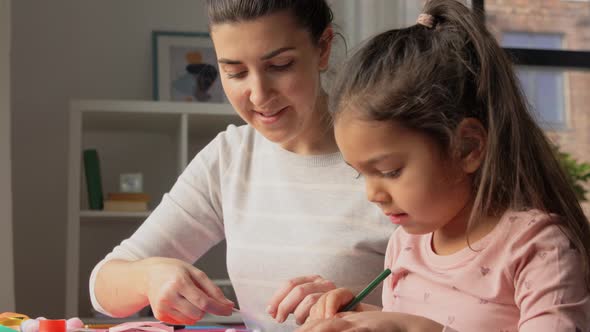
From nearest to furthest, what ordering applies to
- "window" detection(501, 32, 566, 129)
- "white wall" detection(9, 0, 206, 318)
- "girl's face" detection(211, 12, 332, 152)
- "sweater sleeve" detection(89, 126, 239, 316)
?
1. "girl's face" detection(211, 12, 332, 152)
2. "sweater sleeve" detection(89, 126, 239, 316)
3. "white wall" detection(9, 0, 206, 318)
4. "window" detection(501, 32, 566, 129)

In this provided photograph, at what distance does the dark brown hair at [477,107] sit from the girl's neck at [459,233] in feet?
0.05

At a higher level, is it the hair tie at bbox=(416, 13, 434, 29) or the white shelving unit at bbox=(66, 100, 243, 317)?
the hair tie at bbox=(416, 13, 434, 29)

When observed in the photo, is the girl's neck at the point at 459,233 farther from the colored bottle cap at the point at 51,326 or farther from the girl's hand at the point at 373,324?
the colored bottle cap at the point at 51,326

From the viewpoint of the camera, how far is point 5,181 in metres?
2.82

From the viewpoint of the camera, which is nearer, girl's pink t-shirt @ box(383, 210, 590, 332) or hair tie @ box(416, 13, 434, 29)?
girl's pink t-shirt @ box(383, 210, 590, 332)

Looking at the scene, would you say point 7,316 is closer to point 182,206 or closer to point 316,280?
point 182,206

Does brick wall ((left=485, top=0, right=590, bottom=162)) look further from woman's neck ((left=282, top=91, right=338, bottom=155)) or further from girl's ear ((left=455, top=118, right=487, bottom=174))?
girl's ear ((left=455, top=118, right=487, bottom=174))

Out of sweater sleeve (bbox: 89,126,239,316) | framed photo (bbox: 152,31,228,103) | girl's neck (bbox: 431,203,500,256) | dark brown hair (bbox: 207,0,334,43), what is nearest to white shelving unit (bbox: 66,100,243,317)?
framed photo (bbox: 152,31,228,103)

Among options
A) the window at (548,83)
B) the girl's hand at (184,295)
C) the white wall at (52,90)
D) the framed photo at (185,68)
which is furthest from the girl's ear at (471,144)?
the window at (548,83)

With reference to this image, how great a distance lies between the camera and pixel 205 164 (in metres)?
1.63

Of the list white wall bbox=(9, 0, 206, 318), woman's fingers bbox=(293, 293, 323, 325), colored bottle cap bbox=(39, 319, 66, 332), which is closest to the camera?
woman's fingers bbox=(293, 293, 323, 325)

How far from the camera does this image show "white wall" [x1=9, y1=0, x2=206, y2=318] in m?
3.35

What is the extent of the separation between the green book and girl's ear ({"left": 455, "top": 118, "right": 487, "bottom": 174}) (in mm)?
2262

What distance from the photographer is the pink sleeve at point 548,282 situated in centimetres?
89
